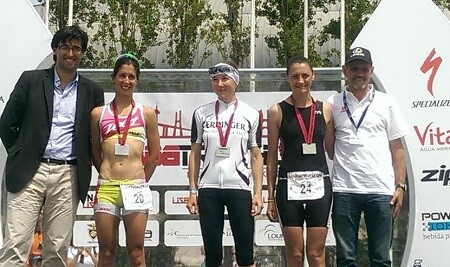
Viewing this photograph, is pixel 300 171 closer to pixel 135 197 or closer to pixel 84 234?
pixel 135 197

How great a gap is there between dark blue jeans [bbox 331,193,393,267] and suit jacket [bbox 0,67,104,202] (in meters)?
1.80

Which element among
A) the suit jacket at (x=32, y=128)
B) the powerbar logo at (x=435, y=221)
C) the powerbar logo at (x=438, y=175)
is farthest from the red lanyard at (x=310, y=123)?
the powerbar logo at (x=435, y=221)

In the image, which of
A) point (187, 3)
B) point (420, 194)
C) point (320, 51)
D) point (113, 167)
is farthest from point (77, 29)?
point (320, 51)

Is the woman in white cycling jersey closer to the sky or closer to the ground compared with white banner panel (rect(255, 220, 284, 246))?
closer to the sky

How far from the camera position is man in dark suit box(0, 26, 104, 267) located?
434cm

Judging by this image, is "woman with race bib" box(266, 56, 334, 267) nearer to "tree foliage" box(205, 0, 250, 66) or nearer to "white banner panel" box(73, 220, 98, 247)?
"white banner panel" box(73, 220, 98, 247)

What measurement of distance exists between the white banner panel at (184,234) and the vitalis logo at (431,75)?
2.23m

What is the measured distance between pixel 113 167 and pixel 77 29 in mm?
1000

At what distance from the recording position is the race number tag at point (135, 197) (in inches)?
174

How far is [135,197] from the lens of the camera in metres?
4.46

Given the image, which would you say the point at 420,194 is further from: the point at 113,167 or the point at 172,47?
the point at 172,47

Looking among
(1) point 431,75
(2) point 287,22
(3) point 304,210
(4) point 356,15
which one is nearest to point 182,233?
(3) point 304,210

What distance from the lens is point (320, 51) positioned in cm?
1280

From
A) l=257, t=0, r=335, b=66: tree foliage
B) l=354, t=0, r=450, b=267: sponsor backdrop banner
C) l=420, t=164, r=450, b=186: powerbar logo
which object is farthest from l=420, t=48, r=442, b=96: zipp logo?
l=257, t=0, r=335, b=66: tree foliage
